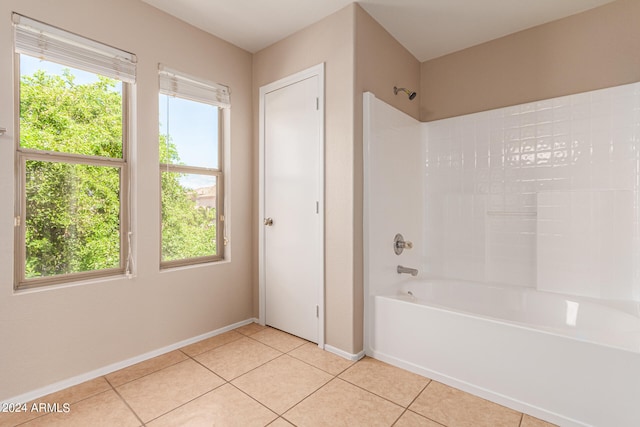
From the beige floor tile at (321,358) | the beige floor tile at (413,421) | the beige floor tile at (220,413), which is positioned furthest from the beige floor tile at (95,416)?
the beige floor tile at (413,421)

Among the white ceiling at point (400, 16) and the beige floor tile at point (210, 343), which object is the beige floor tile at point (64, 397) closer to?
the beige floor tile at point (210, 343)

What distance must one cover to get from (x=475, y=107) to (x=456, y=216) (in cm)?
102

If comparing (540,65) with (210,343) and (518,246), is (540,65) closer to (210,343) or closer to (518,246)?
(518,246)

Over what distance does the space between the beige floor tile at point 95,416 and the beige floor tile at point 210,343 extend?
0.64m

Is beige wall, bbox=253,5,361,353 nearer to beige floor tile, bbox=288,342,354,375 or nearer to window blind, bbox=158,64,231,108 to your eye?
beige floor tile, bbox=288,342,354,375

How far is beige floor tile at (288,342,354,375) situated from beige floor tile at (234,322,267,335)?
0.54 meters

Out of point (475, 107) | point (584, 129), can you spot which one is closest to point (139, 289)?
point (475, 107)

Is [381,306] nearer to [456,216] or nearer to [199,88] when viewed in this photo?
[456,216]

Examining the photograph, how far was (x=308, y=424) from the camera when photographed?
1.60 meters

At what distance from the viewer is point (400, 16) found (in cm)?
A: 242

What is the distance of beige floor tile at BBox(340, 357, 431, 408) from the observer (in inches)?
72.8

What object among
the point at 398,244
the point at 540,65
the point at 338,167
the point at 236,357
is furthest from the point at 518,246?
the point at 236,357

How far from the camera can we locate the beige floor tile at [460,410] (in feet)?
5.31

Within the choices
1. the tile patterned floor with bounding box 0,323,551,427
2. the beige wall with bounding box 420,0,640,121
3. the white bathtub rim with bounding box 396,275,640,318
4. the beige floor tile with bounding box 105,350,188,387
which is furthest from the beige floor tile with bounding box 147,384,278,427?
the beige wall with bounding box 420,0,640,121
